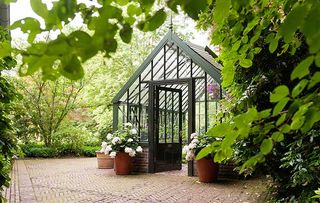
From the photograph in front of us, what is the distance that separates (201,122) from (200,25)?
6902 millimetres

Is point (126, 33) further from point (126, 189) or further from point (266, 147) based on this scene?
point (126, 189)

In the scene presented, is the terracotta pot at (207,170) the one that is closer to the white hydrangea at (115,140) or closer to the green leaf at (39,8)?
the white hydrangea at (115,140)

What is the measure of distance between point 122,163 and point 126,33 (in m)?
9.38

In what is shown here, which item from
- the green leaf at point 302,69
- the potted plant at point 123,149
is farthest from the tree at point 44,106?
the green leaf at point 302,69

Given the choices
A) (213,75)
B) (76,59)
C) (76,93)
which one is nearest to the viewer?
(76,59)

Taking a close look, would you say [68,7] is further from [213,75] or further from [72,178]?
[72,178]

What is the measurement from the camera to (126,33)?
2.65ft

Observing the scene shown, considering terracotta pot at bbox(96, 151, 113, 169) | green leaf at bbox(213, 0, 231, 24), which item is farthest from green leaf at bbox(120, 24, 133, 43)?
terracotta pot at bbox(96, 151, 113, 169)

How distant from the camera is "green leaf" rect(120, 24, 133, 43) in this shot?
2.62ft

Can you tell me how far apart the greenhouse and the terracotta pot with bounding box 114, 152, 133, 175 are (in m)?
0.59

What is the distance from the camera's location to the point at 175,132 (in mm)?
10984

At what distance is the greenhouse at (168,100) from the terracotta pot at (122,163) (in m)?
0.59

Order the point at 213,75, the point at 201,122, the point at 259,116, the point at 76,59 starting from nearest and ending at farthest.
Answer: the point at 76,59, the point at 259,116, the point at 213,75, the point at 201,122

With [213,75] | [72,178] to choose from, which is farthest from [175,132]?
[72,178]
